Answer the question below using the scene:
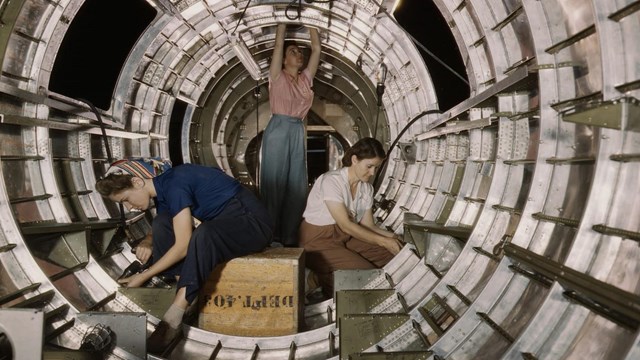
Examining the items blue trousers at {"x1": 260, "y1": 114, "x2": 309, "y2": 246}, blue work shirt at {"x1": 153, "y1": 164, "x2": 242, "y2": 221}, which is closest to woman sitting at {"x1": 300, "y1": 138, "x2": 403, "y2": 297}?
blue work shirt at {"x1": 153, "y1": 164, "x2": 242, "y2": 221}

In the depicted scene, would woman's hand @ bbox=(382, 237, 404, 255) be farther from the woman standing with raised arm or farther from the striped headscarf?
the striped headscarf

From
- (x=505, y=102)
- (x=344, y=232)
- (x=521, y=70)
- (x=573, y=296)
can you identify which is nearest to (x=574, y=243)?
(x=573, y=296)

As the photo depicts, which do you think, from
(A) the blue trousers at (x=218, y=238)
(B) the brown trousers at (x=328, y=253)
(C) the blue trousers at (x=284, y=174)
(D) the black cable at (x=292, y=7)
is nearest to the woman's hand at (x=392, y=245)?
(B) the brown trousers at (x=328, y=253)

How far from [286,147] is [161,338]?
3.35 metres

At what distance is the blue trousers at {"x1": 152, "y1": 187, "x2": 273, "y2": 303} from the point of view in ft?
13.2

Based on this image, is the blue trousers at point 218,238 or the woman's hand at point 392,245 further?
the woman's hand at point 392,245

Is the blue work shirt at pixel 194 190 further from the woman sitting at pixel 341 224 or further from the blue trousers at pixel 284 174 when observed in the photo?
the blue trousers at pixel 284 174

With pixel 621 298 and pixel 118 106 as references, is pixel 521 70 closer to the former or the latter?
pixel 621 298

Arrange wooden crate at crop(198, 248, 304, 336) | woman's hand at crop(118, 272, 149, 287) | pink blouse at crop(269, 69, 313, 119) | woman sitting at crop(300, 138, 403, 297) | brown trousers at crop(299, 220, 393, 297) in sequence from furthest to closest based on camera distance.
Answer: pink blouse at crop(269, 69, 313, 119), brown trousers at crop(299, 220, 393, 297), woman sitting at crop(300, 138, 403, 297), woman's hand at crop(118, 272, 149, 287), wooden crate at crop(198, 248, 304, 336)

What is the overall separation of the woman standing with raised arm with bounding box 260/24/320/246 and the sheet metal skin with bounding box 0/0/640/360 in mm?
813

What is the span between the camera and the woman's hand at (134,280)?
14.7ft

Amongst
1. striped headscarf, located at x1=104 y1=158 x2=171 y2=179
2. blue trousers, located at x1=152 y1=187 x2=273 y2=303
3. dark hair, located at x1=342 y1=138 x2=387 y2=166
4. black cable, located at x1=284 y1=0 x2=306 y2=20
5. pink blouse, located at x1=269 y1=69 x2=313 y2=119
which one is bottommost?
blue trousers, located at x1=152 y1=187 x2=273 y2=303

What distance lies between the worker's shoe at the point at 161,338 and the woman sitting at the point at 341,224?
5.49 ft

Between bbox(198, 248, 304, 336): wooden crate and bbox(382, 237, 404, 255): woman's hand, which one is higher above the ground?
bbox(382, 237, 404, 255): woman's hand
